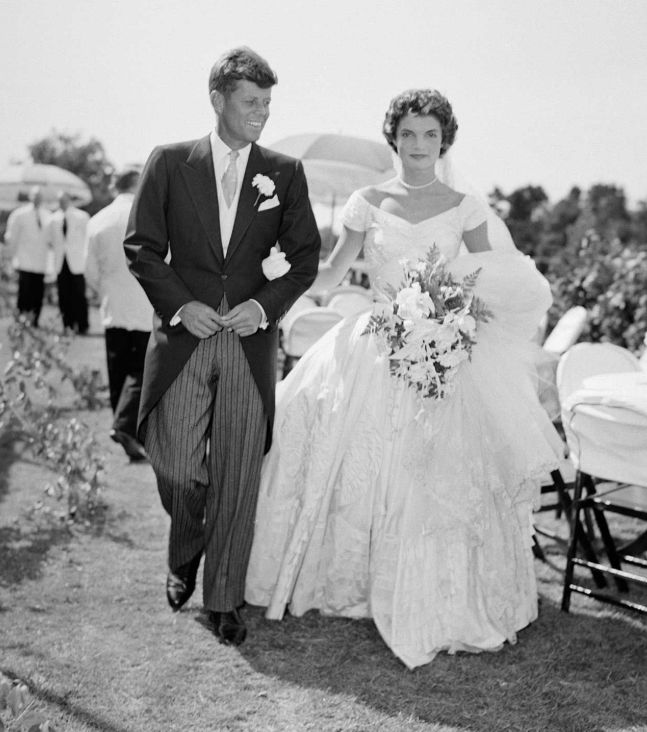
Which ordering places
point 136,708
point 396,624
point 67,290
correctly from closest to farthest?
point 136,708 → point 396,624 → point 67,290

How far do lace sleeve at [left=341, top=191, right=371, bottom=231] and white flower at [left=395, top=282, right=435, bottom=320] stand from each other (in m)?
0.54

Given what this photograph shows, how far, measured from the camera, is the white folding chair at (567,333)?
6.08 m

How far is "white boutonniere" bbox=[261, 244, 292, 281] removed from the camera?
368 centimetres

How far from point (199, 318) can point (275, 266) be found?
1.26ft

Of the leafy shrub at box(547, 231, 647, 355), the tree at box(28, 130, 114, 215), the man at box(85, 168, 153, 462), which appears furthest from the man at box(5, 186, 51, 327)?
the tree at box(28, 130, 114, 215)

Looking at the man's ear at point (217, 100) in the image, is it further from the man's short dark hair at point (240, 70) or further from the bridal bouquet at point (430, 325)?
the bridal bouquet at point (430, 325)

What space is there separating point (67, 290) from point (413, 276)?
10.8 metres

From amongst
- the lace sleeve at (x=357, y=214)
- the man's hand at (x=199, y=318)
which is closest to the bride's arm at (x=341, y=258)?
the lace sleeve at (x=357, y=214)

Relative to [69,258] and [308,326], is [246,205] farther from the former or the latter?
[69,258]

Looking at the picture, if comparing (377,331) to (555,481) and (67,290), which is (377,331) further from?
(67,290)

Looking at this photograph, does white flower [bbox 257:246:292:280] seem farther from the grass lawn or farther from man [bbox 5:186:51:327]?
man [bbox 5:186:51:327]

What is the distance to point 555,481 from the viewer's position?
4.72m

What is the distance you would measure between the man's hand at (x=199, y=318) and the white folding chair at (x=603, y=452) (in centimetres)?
153

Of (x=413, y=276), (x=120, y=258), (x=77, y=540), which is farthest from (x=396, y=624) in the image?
(x=120, y=258)
